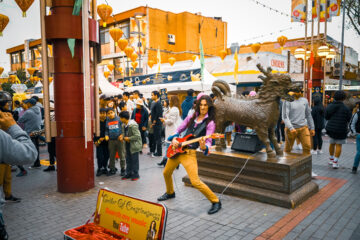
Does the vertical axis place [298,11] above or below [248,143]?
above

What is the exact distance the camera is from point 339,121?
6953mm

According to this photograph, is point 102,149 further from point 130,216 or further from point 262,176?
point 130,216

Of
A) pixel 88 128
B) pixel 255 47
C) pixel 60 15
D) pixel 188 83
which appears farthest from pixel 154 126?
pixel 255 47

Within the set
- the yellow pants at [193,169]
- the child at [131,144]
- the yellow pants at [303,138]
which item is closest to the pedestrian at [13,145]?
the yellow pants at [193,169]

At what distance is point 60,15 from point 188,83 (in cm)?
994

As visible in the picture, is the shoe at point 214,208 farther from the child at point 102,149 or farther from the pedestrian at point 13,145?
the child at point 102,149

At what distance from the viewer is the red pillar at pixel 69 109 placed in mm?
5340

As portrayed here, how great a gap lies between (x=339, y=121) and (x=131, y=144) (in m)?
5.33

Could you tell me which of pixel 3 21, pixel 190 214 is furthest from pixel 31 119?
pixel 190 214

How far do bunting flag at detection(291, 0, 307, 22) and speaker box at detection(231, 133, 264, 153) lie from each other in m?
11.2

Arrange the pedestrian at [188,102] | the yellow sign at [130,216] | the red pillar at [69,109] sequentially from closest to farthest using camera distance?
the yellow sign at [130,216] → the red pillar at [69,109] → the pedestrian at [188,102]

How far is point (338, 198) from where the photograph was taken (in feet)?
16.7

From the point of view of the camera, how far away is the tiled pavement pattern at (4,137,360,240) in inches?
149

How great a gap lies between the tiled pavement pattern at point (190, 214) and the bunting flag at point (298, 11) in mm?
10644
